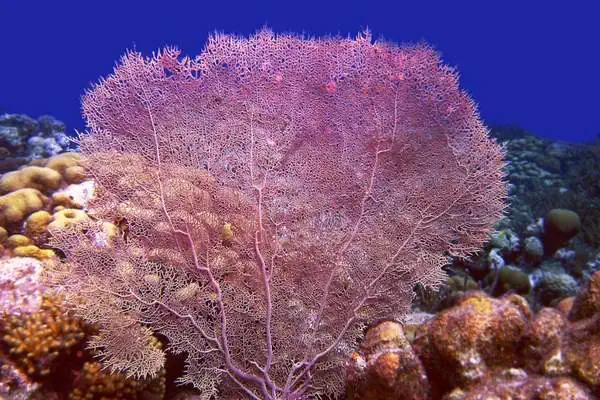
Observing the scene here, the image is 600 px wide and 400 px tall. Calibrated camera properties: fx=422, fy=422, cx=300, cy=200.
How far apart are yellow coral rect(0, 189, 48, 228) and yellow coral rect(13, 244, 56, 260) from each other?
0.53 m

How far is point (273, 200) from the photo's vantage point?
13.0 ft

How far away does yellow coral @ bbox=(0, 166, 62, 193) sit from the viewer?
198 inches

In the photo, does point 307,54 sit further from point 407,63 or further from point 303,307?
point 303,307

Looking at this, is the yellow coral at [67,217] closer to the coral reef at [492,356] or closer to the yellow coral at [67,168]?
the yellow coral at [67,168]

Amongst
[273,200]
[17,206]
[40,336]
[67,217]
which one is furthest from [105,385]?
[17,206]

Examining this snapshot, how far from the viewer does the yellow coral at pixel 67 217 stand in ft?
13.9

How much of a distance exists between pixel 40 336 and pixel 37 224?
153 centimetres

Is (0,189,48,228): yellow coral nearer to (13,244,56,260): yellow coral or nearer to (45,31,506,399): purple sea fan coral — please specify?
(13,244,56,260): yellow coral

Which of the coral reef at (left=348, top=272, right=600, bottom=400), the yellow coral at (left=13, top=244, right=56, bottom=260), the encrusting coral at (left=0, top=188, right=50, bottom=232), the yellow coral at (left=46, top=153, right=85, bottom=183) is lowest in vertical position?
the coral reef at (left=348, top=272, right=600, bottom=400)

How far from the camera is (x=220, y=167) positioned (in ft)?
13.2

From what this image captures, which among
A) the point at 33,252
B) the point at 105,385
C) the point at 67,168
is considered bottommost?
the point at 105,385

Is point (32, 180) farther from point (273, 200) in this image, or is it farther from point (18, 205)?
point (273, 200)

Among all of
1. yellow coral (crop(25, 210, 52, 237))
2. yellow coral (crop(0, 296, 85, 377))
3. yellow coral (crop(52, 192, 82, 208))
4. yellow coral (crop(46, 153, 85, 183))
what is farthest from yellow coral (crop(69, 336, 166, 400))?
yellow coral (crop(46, 153, 85, 183))

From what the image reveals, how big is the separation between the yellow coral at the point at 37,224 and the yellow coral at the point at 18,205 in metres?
0.19
